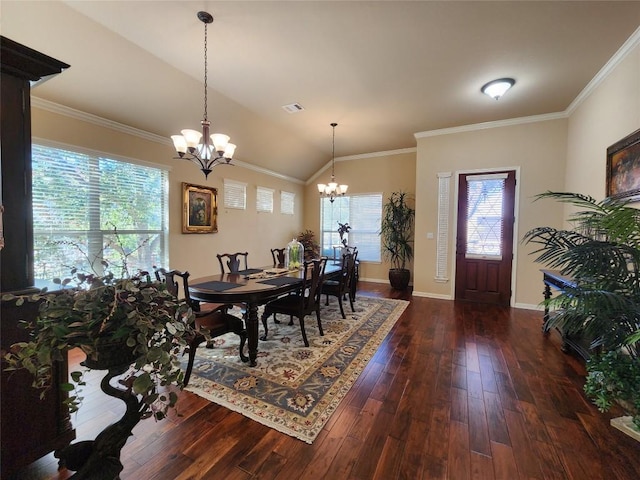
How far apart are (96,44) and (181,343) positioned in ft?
10.5

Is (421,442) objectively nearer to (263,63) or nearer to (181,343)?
(181,343)

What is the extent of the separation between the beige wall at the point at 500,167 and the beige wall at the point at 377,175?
97 centimetres


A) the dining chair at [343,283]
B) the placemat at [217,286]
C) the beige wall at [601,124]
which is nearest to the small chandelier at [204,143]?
the placemat at [217,286]

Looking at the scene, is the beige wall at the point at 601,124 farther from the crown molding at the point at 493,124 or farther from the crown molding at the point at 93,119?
the crown molding at the point at 93,119

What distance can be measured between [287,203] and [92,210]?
4.13 meters

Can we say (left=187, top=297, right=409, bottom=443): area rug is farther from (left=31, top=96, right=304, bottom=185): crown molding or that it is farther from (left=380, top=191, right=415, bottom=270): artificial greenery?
(left=31, top=96, right=304, bottom=185): crown molding

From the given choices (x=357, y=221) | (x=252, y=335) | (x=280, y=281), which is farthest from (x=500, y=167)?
(x=252, y=335)

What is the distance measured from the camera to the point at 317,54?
2861mm

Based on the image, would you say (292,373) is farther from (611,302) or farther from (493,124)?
(493,124)

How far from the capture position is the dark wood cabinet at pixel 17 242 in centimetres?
128

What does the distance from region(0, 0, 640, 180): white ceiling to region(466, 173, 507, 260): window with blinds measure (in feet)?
3.48

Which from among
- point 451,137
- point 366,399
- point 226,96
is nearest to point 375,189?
point 451,137

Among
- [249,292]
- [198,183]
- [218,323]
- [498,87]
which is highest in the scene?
[498,87]

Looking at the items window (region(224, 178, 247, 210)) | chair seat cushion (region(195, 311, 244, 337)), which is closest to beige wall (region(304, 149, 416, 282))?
window (region(224, 178, 247, 210))
